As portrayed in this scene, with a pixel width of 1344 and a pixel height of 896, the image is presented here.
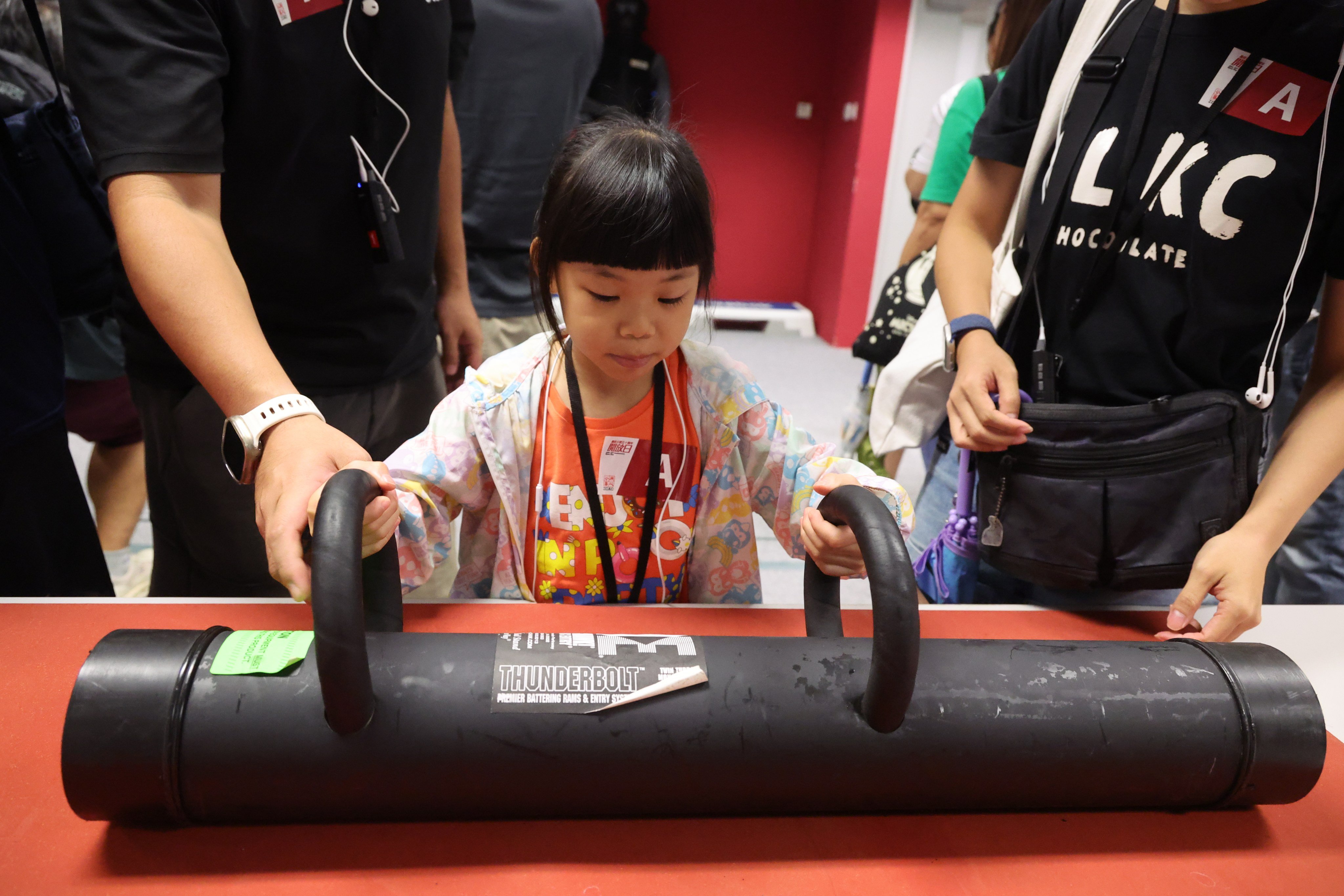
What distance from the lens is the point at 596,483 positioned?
0.96 metres

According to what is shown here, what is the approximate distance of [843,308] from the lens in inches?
222

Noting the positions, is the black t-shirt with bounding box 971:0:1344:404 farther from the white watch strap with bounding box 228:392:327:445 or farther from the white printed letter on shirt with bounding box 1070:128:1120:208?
the white watch strap with bounding box 228:392:327:445

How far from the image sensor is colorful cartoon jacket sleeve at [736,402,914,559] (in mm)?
981

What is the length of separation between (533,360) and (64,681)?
0.56 meters

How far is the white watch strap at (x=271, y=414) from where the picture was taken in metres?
0.72

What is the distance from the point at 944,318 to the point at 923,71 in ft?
15.6

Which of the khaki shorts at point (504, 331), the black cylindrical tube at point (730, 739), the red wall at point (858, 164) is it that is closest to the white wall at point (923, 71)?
the red wall at point (858, 164)

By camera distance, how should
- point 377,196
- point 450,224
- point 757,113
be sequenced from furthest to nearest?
point 757,113, point 450,224, point 377,196

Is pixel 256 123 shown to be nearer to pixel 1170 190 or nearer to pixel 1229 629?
pixel 1170 190

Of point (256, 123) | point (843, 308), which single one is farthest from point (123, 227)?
point (843, 308)

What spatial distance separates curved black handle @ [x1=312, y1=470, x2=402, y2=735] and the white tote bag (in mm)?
786

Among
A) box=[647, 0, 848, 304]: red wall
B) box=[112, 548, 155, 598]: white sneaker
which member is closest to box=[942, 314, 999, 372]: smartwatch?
box=[112, 548, 155, 598]: white sneaker

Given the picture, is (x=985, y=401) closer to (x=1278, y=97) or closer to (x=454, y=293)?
(x=1278, y=97)

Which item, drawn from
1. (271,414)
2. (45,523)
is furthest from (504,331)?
(271,414)
